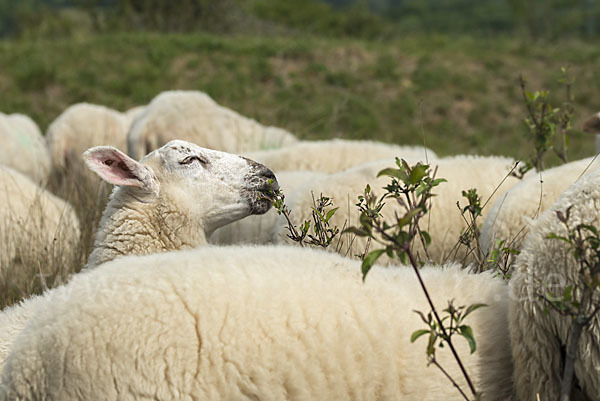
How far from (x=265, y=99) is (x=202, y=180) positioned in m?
10.1

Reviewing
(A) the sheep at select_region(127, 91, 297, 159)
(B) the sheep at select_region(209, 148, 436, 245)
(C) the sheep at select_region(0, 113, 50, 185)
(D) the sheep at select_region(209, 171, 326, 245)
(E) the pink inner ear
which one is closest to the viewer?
(E) the pink inner ear

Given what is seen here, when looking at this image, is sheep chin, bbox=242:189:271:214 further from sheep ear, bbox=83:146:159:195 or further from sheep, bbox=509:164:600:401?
sheep, bbox=509:164:600:401

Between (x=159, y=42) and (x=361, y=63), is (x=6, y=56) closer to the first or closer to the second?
(x=159, y=42)

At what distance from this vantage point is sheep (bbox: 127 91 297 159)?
6.58 m

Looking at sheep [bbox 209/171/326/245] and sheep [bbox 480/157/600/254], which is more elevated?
sheep [bbox 480/157/600/254]

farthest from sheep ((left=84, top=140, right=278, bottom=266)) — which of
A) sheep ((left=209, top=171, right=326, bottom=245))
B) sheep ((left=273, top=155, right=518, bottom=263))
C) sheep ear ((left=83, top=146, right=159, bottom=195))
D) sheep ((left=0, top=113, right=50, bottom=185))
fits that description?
sheep ((left=0, top=113, right=50, bottom=185))

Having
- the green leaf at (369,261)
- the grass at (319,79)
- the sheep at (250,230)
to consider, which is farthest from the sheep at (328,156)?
the grass at (319,79)

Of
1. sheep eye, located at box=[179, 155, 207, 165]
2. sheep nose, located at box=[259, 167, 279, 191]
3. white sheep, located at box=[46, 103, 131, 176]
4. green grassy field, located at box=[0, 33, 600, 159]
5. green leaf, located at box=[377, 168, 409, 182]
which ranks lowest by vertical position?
sheep nose, located at box=[259, 167, 279, 191]

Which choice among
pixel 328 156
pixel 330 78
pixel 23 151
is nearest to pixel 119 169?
pixel 328 156

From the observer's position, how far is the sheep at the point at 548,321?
6.38 ft

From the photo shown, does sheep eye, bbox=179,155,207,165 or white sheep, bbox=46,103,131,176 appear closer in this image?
sheep eye, bbox=179,155,207,165

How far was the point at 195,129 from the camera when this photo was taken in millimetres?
6605

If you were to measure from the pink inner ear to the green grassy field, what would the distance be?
840 centimetres

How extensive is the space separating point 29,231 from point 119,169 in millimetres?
1313
